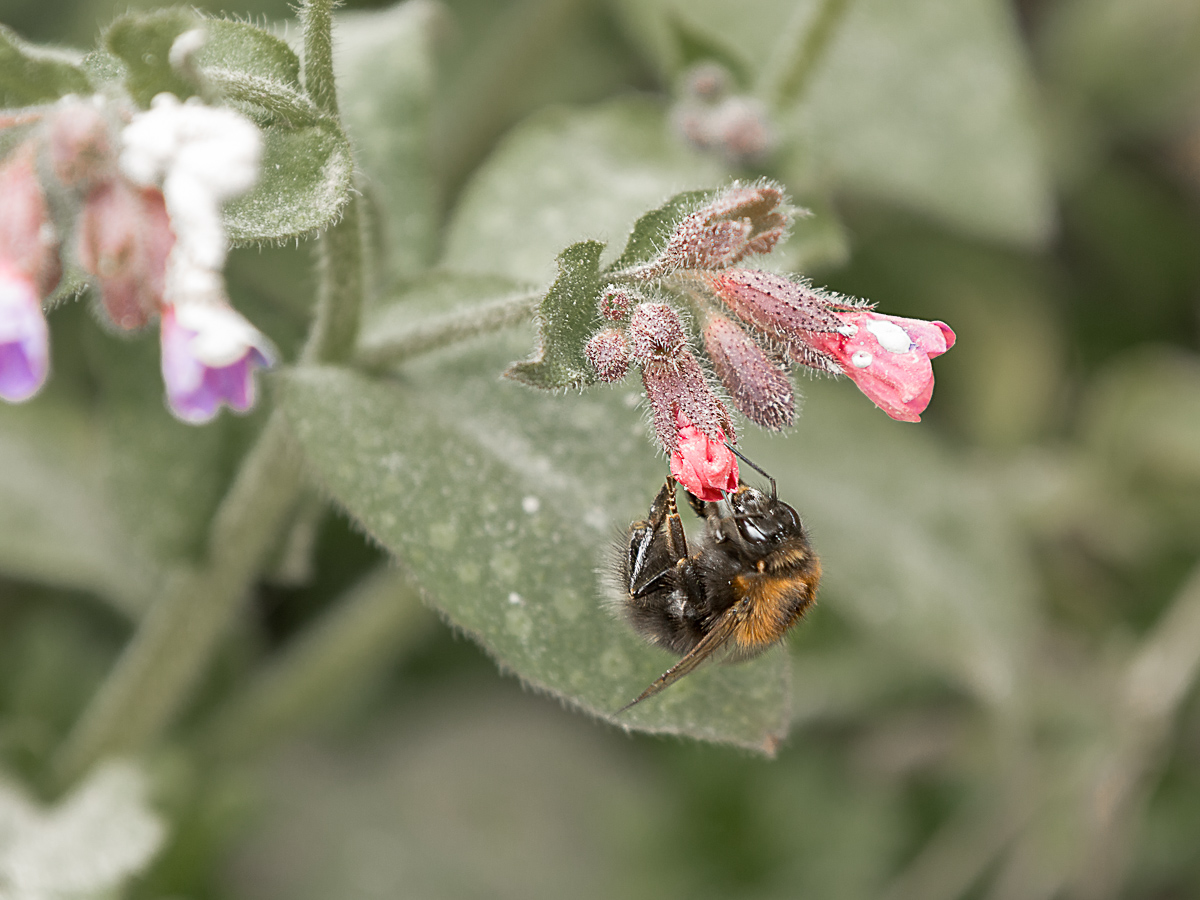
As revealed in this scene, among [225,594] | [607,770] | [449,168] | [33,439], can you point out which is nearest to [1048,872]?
[607,770]

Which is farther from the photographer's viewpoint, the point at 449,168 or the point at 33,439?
the point at 449,168

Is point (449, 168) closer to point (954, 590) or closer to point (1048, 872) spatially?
point (954, 590)

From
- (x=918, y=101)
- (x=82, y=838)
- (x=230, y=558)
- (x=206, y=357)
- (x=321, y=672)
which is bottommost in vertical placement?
(x=321, y=672)

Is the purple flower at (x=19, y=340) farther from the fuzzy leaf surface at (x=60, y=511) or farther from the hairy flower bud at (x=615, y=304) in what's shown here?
the fuzzy leaf surface at (x=60, y=511)

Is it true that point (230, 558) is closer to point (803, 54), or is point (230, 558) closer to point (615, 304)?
point (615, 304)

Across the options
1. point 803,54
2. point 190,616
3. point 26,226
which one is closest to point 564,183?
point 803,54

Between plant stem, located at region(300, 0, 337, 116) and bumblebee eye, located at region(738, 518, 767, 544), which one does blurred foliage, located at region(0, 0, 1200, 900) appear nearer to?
bumblebee eye, located at region(738, 518, 767, 544)

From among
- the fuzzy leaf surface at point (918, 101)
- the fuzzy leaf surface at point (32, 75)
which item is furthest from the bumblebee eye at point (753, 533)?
the fuzzy leaf surface at point (918, 101)
